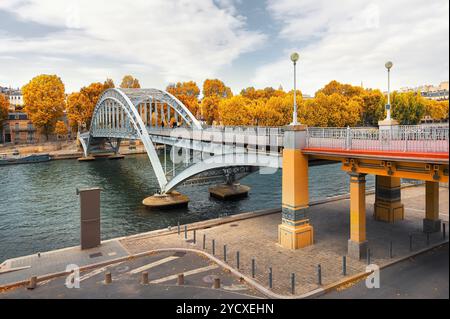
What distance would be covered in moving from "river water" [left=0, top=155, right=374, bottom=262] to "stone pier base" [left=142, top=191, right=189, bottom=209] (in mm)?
890

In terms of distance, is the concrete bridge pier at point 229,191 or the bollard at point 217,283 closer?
the bollard at point 217,283

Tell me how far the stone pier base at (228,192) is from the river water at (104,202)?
116cm

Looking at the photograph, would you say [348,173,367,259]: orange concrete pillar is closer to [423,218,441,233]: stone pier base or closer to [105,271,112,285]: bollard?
[423,218,441,233]: stone pier base

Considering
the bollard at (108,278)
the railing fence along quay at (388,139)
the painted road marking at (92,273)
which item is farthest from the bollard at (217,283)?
the railing fence along quay at (388,139)

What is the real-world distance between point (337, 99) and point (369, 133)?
2279 inches

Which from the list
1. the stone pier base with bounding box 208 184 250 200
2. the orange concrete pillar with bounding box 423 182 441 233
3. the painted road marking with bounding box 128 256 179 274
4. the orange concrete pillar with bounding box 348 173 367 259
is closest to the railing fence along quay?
the orange concrete pillar with bounding box 348 173 367 259

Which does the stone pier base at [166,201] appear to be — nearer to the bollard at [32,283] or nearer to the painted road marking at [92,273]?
the painted road marking at [92,273]

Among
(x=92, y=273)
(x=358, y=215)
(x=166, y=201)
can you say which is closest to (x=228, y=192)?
(x=166, y=201)

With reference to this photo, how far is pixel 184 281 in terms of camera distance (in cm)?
1594

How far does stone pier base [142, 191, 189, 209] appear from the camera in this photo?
36406 millimetres

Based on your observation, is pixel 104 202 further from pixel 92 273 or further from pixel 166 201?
pixel 92 273

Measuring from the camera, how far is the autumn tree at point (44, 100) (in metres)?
93.8
